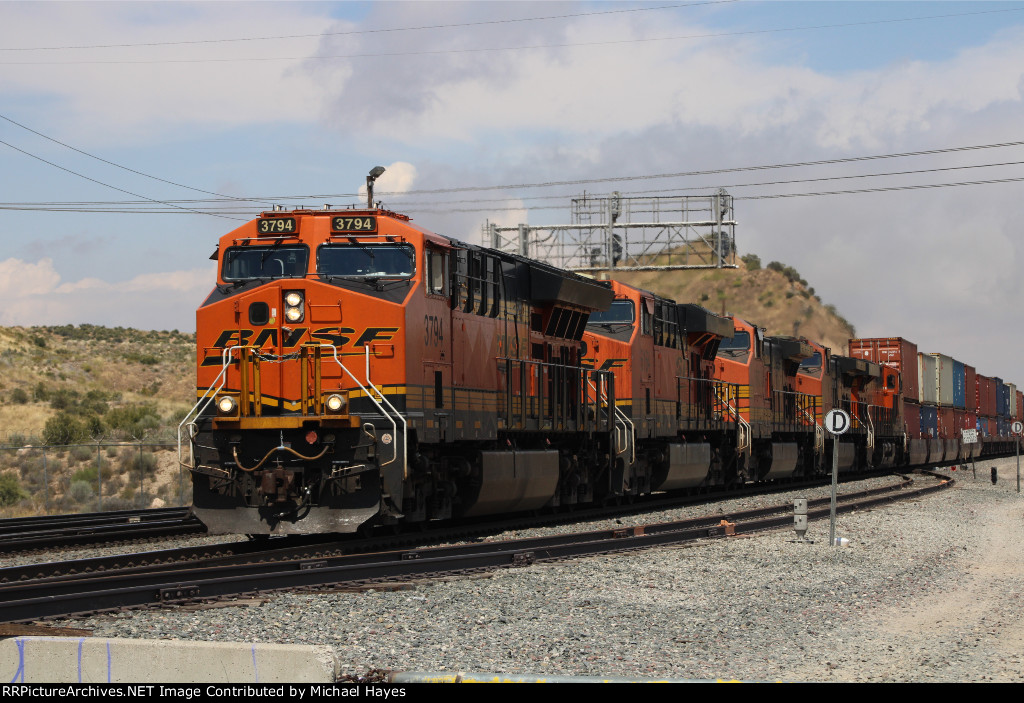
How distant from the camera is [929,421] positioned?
5228 cm

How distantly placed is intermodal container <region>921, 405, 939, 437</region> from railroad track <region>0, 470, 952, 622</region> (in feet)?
121

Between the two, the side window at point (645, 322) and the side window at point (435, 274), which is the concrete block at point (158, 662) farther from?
the side window at point (645, 322)

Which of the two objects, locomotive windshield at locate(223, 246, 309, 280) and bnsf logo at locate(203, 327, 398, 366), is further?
locomotive windshield at locate(223, 246, 309, 280)

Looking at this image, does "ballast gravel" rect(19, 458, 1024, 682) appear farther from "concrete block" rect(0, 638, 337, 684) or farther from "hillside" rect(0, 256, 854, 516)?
"hillside" rect(0, 256, 854, 516)

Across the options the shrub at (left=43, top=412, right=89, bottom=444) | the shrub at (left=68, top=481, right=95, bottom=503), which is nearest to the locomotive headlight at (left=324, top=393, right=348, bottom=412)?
the shrub at (left=68, top=481, right=95, bottom=503)

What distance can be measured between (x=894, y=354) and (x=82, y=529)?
3732 centimetres

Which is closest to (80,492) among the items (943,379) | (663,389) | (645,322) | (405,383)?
(663,389)

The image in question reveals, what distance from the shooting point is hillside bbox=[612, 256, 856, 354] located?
111 metres

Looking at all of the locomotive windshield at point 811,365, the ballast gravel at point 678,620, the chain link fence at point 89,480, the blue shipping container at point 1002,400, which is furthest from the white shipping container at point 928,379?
the ballast gravel at point 678,620

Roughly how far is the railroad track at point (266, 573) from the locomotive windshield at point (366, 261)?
3.59 m

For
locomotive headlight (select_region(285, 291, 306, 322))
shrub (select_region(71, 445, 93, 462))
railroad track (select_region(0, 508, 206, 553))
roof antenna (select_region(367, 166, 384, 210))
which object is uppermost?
roof antenna (select_region(367, 166, 384, 210))

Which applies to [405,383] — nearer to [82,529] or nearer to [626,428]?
[82,529]
